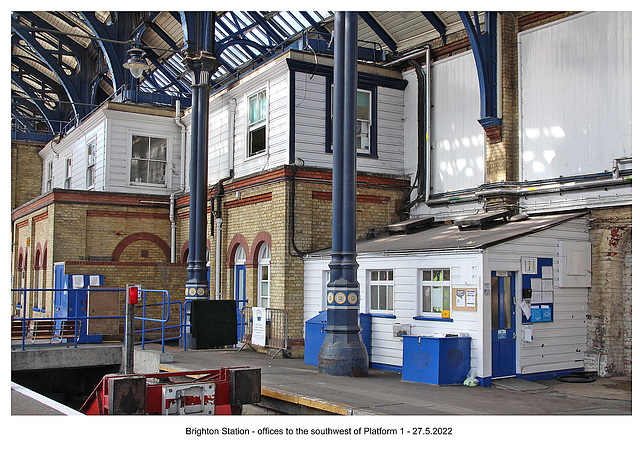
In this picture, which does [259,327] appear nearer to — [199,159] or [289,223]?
[289,223]

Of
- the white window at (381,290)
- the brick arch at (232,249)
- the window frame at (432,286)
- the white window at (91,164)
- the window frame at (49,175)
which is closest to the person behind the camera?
the window frame at (432,286)

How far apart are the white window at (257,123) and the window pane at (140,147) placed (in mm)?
6532

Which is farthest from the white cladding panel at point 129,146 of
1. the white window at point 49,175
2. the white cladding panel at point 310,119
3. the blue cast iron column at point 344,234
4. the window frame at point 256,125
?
the blue cast iron column at point 344,234

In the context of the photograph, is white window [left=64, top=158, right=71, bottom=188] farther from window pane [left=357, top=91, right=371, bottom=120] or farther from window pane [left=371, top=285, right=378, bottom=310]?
window pane [left=371, top=285, right=378, bottom=310]

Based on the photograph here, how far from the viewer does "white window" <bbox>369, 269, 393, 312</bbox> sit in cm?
1466

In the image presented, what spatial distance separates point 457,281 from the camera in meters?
12.9

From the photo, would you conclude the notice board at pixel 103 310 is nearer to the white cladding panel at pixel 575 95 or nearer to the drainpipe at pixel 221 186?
the drainpipe at pixel 221 186

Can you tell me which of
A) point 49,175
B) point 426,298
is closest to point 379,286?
point 426,298

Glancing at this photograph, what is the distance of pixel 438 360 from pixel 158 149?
51.4 feet

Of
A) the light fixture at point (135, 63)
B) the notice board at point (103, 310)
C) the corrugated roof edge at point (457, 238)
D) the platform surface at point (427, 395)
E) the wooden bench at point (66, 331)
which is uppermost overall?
the light fixture at point (135, 63)

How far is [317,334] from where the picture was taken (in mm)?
14789

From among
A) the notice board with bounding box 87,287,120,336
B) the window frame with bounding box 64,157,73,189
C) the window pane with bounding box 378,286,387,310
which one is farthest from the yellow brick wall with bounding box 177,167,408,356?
the window frame with bounding box 64,157,73,189

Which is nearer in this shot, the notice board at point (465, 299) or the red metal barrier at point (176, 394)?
the red metal barrier at point (176, 394)

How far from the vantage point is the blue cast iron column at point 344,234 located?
41.6 feet
